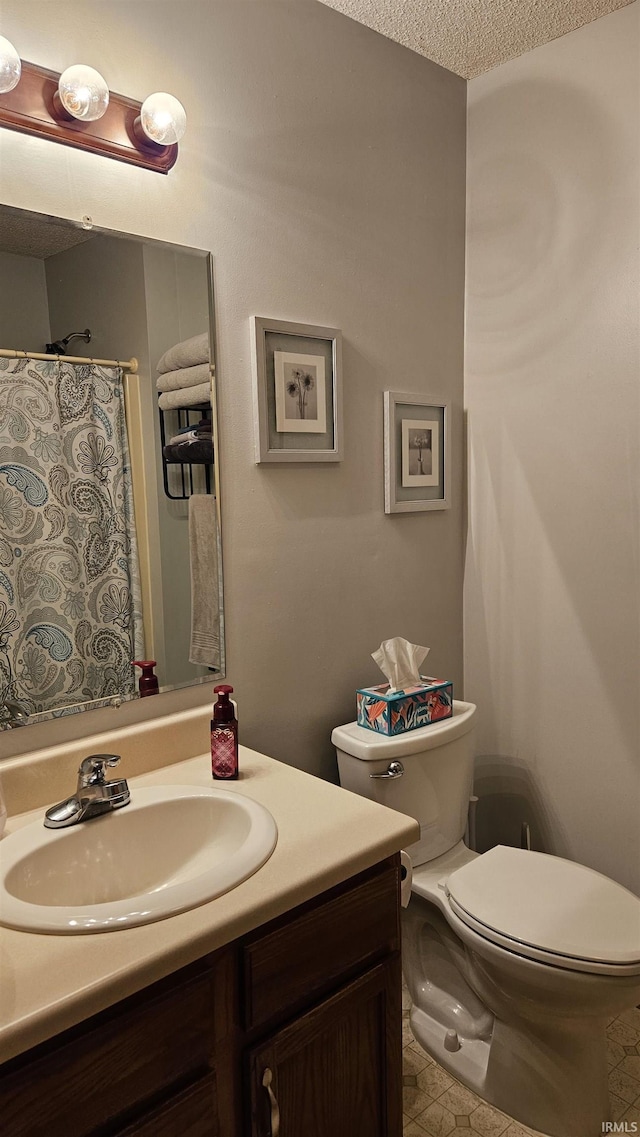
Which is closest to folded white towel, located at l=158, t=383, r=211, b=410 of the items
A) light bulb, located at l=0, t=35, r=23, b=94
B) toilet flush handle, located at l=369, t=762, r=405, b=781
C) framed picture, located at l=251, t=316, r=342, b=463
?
framed picture, located at l=251, t=316, r=342, b=463

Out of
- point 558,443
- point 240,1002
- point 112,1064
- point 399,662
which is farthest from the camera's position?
point 558,443

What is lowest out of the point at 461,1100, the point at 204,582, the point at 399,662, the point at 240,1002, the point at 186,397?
the point at 461,1100

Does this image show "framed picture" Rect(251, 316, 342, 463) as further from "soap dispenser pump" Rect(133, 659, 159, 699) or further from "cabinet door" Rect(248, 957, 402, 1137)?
"cabinet door" Rect(248, 957, 402, 1137)

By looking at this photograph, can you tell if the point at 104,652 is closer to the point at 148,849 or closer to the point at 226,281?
the point at 148,849

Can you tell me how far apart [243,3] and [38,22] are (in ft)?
1.65

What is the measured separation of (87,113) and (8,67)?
131 millimetres

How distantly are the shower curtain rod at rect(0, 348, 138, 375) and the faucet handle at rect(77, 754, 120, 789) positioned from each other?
0.67 metres

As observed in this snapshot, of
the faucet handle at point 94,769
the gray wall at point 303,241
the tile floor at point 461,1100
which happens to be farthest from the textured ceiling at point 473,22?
the tile floor at point 461,1100

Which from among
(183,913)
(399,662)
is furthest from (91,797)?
(399,662)

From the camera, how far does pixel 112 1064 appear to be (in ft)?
2.88

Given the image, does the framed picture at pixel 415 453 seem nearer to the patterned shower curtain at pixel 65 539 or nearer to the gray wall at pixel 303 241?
the gray wall at pixel 303 241

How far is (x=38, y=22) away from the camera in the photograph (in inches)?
49.1

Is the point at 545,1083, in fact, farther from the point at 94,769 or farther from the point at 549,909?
the point at 94,769

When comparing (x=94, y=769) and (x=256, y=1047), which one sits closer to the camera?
(x=256, y=1047)
